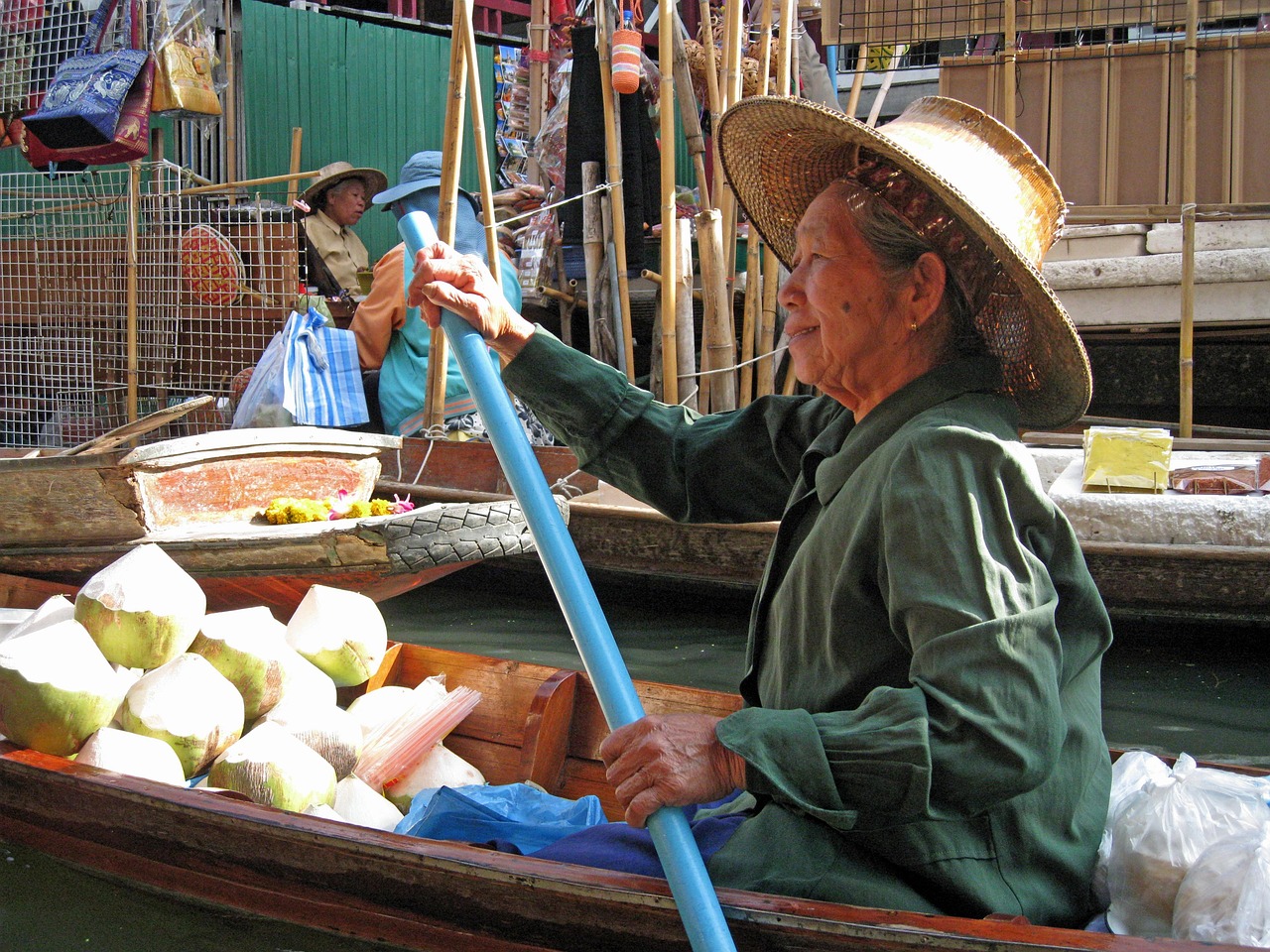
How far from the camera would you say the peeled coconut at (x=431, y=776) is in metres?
2.51

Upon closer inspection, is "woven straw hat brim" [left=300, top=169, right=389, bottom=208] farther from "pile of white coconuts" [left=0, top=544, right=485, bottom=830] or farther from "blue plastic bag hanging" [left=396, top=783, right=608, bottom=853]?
"blue plastic bag hanging" [left=396, top=783, right=608, bottom=853]

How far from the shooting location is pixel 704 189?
5559 millimetres

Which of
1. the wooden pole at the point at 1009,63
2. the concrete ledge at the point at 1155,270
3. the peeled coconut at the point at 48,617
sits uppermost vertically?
the wooden pole at the point at 1009,63

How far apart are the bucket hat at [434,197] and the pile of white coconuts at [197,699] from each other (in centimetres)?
287

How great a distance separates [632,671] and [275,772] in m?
2.03

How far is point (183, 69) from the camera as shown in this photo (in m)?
6.75

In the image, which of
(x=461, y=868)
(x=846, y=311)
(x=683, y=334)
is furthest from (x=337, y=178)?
(x=846, y=311)

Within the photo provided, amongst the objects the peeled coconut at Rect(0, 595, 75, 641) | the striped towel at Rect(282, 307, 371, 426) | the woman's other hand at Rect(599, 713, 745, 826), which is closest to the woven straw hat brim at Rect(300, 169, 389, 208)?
the striped towel at Rect(282, 307, 371, 426)

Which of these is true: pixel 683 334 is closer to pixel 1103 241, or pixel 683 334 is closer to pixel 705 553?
pixel 705 553

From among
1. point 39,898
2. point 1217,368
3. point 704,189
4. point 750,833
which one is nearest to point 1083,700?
point 750,833

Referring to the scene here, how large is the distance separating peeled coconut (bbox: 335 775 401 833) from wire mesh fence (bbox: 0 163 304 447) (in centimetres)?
403

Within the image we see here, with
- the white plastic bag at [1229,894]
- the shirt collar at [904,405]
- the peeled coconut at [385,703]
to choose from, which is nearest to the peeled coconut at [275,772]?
the peeled coconut at [385,703]

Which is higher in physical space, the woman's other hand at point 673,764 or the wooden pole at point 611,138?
the wooden pole at point 611,138

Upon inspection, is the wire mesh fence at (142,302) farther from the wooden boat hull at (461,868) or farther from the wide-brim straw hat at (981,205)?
the wide-brim straw hat at (981,205)
